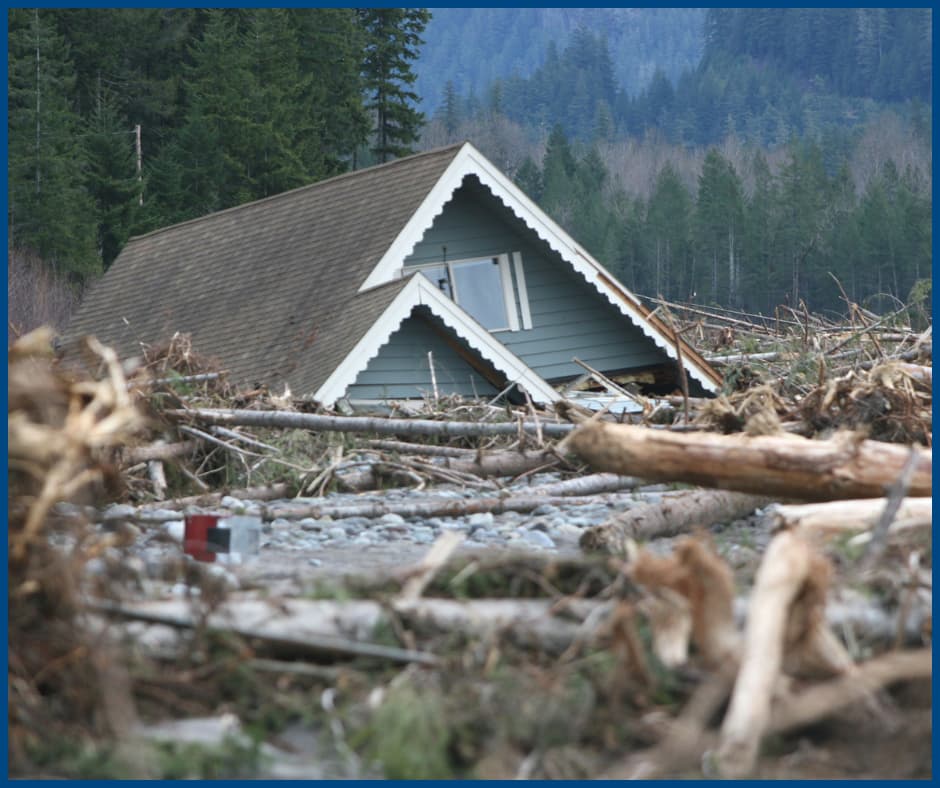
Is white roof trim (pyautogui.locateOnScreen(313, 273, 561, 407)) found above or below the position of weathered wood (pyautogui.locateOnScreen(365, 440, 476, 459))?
above

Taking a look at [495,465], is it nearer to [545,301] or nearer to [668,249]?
[545,301]

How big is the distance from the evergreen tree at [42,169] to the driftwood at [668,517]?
114ft

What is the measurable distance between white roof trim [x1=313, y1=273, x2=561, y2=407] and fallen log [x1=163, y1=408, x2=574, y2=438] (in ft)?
8.77

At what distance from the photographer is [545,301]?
57.6ft

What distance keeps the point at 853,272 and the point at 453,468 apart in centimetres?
5525

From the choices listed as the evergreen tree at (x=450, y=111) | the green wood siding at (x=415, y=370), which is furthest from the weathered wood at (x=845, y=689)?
the evergreen tree at (x=450, y=111)

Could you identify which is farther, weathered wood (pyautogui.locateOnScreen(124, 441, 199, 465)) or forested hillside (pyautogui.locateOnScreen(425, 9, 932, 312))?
forested hillside (pyautogui.locateOnScreen(425, 9, 932, 312))

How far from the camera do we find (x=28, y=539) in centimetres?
479

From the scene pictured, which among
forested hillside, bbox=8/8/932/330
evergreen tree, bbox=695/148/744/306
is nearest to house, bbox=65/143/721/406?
forested hillside, bbox=8/8/932/330

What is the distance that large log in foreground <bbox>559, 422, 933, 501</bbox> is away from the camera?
677 cm

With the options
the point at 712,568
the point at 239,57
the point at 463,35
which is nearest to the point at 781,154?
the point at 463,35

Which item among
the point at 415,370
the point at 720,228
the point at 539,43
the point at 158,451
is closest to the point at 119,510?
the point at 158,451

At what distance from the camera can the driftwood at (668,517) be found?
24.4 ft

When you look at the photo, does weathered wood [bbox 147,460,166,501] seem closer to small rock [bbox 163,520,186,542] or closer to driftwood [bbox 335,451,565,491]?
driftwood [bbox 335,451,565,491]
